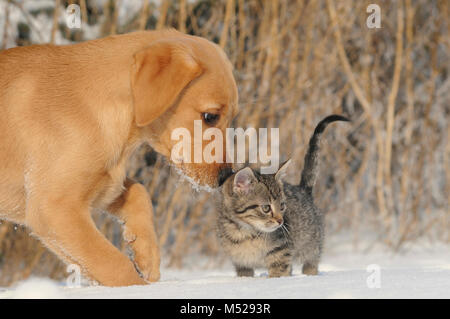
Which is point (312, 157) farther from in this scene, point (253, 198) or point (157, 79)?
point (157, 79)

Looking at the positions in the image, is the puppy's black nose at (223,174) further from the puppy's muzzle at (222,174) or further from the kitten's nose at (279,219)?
the kitten's nose at (279,219)

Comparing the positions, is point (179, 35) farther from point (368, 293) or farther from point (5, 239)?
point (5, 239)

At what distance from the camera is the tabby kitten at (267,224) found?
12.7 ft

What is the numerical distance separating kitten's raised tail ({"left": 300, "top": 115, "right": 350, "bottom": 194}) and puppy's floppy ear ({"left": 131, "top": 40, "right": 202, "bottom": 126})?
145 cm

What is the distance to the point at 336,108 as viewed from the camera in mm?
6801

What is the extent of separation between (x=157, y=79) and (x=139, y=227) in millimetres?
823

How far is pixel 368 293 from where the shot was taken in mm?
2381

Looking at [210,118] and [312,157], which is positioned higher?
[210,118]

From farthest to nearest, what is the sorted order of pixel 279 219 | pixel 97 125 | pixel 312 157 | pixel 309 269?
pixel 312 157
pixel 309 269
pixel 279 219
pixel 97 125

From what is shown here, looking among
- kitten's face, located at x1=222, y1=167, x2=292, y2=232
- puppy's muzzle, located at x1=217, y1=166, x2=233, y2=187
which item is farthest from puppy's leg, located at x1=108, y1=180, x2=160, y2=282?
kitten's face, located at x1=222, y1=167, x2=292, y2=232

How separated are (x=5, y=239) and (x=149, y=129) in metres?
3.18

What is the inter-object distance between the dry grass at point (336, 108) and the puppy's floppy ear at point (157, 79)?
2.83m

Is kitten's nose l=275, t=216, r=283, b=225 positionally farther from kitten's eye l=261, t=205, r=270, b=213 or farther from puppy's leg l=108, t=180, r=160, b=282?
puppy's leg l=108, t=180, r=160, b=282

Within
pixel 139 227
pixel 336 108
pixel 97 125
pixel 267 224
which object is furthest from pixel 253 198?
pixel 336 108
